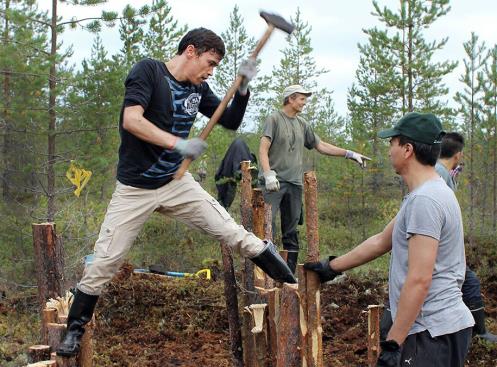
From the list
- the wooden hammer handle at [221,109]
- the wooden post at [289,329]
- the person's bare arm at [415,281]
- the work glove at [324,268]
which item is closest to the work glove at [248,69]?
the wooden hammer handle at [221,109]

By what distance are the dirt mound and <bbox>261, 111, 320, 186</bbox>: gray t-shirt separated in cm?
155

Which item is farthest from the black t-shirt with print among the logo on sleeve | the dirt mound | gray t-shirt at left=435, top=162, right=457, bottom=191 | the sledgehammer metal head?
the dirt mound

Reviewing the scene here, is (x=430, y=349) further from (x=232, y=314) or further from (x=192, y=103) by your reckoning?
(x=232, y=314)

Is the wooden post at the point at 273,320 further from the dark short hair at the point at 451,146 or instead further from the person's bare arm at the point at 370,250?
the dark short hair at the point at 451,146

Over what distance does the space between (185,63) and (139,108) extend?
455 millimetres

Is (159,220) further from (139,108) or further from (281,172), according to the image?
(139,108)

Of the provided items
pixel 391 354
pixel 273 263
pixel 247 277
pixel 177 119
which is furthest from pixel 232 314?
pixel 391 354

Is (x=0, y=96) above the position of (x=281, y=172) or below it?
above

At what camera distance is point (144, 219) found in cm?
388

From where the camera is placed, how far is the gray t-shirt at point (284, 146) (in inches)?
246

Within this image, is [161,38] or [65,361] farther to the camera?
[161,38]

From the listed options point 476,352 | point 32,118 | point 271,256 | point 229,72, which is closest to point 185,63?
point 271,256

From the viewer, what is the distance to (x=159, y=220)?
13.7 metres

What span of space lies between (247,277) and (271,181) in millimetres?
928
